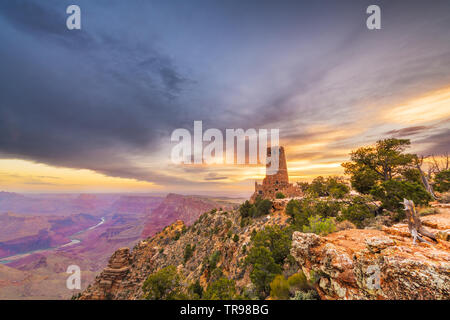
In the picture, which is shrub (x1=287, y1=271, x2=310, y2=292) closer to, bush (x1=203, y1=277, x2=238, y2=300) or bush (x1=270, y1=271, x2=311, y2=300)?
bush (x1=270, y1=271, x2=311, y2=300)

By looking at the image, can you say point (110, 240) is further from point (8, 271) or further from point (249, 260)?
point (249, 260)

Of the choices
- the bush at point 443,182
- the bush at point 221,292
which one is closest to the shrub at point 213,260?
the bush at point 221,292

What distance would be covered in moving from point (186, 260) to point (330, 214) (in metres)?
28.5

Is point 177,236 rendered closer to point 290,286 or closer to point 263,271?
point 263,271

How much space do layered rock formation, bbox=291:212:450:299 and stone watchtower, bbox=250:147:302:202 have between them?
32.6m

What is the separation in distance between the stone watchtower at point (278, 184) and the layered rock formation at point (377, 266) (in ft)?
107

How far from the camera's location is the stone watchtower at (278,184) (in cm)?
3969

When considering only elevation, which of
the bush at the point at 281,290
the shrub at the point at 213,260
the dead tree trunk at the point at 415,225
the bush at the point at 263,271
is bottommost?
the shrub at the point at 213,260

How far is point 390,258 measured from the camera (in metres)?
4.70

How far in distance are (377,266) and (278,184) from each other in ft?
119

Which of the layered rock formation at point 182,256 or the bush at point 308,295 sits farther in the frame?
the layered rock formation at point 182,256

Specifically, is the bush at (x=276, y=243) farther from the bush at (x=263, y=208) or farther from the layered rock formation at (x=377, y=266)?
the bush at (x=263, y=208)
